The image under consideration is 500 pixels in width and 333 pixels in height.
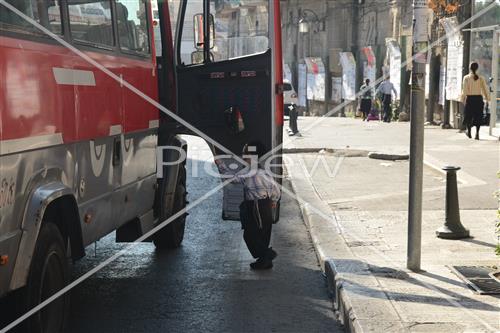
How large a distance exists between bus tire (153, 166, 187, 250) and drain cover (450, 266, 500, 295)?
3087mm

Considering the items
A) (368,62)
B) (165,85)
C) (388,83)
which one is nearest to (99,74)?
(165,85)

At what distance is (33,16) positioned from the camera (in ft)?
16.1

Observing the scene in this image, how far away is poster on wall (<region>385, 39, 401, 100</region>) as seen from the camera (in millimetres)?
29172

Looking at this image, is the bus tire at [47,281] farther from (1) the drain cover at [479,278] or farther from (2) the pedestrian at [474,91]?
(2) the pedestrian at [474,91]

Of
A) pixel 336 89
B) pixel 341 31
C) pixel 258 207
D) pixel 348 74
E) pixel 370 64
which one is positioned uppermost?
pixel 341 31

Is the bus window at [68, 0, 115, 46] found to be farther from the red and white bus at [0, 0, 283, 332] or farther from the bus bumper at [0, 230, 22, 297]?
the bus bumper at [0, 230, 22, 297]

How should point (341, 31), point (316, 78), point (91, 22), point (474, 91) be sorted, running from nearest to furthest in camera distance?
point (91, 22)
point (474, 91)
point (341, 31)
point (316, 78)

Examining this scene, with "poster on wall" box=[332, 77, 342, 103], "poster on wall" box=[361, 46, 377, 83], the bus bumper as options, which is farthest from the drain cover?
"poster on wall" box=[332, 77, 342, 103]

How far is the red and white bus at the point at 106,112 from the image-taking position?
14.9 ft

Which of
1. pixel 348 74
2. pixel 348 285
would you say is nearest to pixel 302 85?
pixel 348 74

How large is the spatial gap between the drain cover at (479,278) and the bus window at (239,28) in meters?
3.01

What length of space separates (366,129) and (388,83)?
12.0 ft

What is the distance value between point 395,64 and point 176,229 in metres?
22.3

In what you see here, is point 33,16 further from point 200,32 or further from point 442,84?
point 442,84
